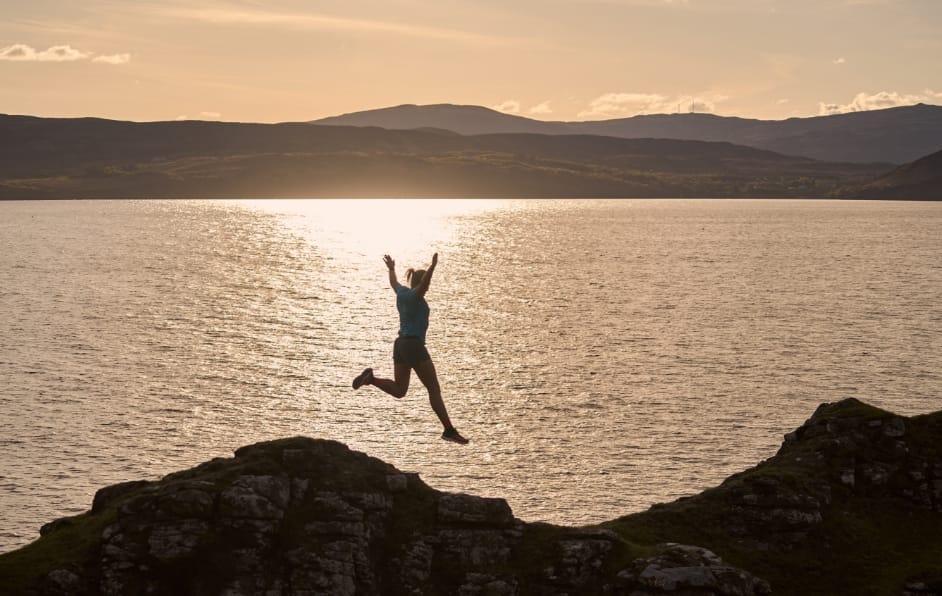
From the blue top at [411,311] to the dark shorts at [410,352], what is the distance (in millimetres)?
139

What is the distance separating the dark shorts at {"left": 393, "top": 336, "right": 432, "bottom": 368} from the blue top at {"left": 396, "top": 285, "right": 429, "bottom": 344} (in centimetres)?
14

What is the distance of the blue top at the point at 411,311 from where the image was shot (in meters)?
24.4

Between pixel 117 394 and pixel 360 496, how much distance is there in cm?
7083

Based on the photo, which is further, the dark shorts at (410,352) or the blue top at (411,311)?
the dark shorts at (410,352)

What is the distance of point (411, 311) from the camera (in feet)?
80.5

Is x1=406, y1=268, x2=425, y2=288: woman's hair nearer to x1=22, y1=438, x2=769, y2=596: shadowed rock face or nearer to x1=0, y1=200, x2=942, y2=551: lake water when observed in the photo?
x1=22, y1=438, x2=769, y2=596: shadowed rock face

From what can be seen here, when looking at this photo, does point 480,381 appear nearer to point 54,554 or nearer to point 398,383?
point 398,383

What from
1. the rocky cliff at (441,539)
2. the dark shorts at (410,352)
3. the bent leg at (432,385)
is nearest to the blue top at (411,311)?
the dark shorts at (410,352)

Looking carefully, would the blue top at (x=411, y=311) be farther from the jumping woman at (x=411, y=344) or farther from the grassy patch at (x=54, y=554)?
the grassy patch at (x=54, y=554)

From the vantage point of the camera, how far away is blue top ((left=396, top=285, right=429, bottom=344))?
80.0 ft

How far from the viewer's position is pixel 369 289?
183 m

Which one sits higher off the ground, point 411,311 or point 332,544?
point 411,311

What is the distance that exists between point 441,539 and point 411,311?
5.95m

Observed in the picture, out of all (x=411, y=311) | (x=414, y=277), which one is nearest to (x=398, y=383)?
(x=411, y=311)
